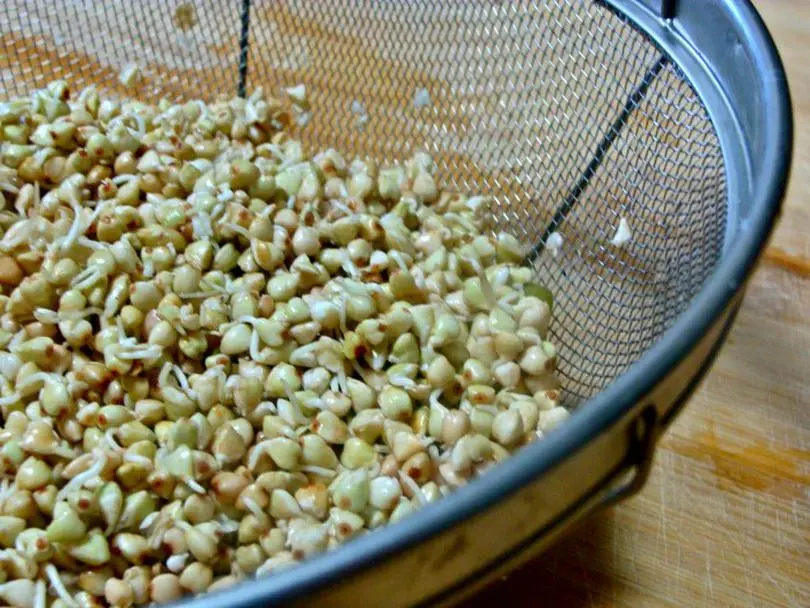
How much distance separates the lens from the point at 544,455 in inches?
11.1

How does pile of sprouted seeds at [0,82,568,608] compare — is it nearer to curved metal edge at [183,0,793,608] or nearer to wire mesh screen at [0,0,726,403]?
wire mesh screen at [0,0,726,403]

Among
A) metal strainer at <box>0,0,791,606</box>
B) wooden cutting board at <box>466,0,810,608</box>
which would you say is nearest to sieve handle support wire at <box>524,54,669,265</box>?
metal strainer at <box>0,0,791,606</box>

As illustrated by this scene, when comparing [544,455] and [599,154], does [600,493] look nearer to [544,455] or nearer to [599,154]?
[544,455]

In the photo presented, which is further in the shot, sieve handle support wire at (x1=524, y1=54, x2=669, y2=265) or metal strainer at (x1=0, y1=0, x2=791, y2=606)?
sieve handle support wire at (x1=524, y1=54, x2=669, y2=265)

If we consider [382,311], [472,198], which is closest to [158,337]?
[382,311]

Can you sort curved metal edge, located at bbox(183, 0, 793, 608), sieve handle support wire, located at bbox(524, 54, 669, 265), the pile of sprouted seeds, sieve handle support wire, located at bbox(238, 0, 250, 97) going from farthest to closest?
sieve handle support wire, located at bbox(238, 0, 250, 97) → sieve handle support wire, located at bbox(524, 54, 669, 265) → the pile of sprouted seeds → curved metal edge, located at bbox(183, 0, 793, 608)

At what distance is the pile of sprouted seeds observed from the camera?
1.59 ft


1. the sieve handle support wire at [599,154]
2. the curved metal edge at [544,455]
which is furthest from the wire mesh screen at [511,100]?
the curved metal edge at [544,455]

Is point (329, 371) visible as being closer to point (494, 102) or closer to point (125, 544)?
point (125, 544)

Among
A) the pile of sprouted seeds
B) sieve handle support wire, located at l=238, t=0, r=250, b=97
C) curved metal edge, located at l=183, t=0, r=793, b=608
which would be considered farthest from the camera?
sieve handle support wire, located at l=238, t=0, r=250, b=97

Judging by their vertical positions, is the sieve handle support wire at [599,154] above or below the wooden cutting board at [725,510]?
above

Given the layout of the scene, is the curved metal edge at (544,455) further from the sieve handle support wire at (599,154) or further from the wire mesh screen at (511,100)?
the sieve handle support wire at (599,154)

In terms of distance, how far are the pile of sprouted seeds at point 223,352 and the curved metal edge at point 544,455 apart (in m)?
0.21

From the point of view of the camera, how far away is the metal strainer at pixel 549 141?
30cm
